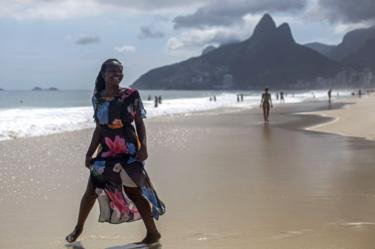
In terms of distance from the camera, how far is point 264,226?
5.62 metres

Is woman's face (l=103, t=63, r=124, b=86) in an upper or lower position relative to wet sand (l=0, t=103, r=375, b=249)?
upper

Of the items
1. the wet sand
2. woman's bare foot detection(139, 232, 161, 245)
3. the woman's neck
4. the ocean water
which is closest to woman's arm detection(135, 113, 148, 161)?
the woman's neck

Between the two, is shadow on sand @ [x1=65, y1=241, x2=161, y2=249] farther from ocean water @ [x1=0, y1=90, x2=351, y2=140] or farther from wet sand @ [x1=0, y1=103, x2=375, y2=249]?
ocean water @ [x1=0, y1=90, x2=351, y2=140]

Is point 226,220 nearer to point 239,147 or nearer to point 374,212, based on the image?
point 374,212

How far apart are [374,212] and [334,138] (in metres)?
10.2

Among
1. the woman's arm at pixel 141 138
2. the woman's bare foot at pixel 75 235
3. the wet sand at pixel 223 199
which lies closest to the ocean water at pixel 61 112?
the wet sand at pixel 223 199

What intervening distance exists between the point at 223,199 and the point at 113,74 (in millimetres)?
2814

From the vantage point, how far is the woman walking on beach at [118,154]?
4844 millimetres

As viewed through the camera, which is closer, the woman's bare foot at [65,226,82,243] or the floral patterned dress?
the floral patterned dress

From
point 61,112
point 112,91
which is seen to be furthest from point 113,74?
point 61,112

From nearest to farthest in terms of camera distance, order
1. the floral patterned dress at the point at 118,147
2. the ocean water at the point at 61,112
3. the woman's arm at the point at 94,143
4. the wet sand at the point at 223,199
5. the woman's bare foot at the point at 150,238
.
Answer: the floral patterned dress at the point at 118,147 < the woman's arm at the point at 94,143 < the woman's bare foot at the point at 150,238 < the wet sand at the point at 223,199 < the ocean water at the point at 61,112

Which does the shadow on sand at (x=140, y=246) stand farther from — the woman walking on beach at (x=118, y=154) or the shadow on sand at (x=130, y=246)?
the woman walking on beach at (x=118, y=154)

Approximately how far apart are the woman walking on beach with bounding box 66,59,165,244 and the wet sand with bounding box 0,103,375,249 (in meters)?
0.37

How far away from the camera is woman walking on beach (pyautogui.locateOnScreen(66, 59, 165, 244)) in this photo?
Answer: 484 cm
